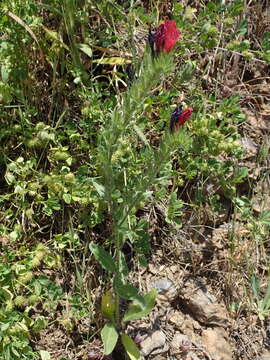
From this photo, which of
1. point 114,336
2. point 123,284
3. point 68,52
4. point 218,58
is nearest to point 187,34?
point 218,58

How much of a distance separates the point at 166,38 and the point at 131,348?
4.57 ft

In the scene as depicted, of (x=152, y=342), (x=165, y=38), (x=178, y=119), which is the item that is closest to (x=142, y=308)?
(x=152, y=342)

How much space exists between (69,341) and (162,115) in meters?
1.19

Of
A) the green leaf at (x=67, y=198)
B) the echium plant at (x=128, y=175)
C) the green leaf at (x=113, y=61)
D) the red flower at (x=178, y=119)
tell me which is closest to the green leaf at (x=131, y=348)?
the echium plant at (x=128, y=175)

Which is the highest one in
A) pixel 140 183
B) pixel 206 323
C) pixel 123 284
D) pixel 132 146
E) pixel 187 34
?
pixel 187 34

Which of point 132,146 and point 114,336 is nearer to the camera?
point 114,336

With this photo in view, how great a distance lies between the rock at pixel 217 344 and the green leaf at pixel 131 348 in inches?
15.5

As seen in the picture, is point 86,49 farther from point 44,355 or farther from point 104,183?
point 44,355

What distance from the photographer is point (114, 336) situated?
7.43ft

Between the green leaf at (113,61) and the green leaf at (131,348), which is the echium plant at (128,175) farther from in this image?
the green leaf at (113,61)

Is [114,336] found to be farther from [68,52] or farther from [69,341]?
[68,52]

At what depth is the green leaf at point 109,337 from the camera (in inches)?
86.7

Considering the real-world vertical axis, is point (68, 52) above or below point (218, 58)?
above

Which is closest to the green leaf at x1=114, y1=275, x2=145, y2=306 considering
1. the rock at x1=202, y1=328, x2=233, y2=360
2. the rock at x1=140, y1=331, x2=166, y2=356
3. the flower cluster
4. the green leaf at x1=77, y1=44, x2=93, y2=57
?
the rock at x1=140, y1=331, x2=166, y2=356
